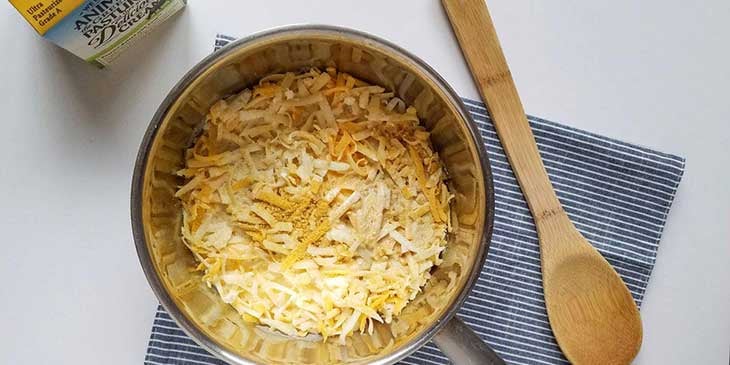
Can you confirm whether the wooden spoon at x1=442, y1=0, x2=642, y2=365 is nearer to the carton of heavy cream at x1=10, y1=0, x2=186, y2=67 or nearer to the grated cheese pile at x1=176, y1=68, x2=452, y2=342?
the grated cheese pile at x1=176, y1=68, x2=452, y2=342

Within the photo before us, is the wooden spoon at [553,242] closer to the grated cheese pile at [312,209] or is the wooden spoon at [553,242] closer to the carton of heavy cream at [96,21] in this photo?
the grated cheese pile at [312,209]

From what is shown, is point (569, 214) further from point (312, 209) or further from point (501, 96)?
point (312, 209)

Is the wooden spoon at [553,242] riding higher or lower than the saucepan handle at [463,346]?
higher

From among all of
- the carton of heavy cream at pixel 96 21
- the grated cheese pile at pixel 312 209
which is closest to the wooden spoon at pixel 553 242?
the grated cheese pile at pixel 312 209

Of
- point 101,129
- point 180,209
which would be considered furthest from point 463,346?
point 101,129

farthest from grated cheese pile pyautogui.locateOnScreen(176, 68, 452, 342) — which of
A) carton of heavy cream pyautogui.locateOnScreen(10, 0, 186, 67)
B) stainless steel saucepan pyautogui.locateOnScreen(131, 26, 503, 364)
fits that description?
carton of heavy cream pyautogui.locateOnScreen(10, 0, 186, 67)

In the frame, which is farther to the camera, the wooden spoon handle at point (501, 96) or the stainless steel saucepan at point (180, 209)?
the wooden spoon handle at point (501, 96)
